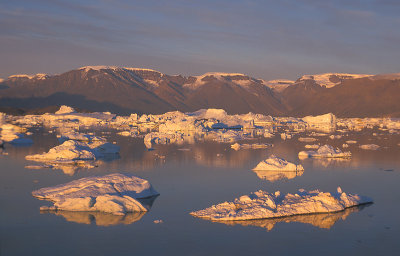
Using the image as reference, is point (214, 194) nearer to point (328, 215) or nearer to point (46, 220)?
point (328, 215)

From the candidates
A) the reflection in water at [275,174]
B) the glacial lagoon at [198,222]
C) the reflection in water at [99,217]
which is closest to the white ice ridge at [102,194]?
the reflection in water at [99,217]

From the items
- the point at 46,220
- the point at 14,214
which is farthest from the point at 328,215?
the point at 14,214

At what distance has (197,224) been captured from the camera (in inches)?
489

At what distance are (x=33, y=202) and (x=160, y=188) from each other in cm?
454

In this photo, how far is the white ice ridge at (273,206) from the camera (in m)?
Result: 12.9

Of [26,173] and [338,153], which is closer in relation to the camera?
[26,173]

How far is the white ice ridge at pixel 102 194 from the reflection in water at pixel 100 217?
0.21m

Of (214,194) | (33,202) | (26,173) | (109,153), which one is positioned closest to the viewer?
(33,202)

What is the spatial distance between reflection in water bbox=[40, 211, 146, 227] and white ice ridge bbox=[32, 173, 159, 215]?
0.21 metres

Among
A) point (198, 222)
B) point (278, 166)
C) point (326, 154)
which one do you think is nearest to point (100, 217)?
point (198, 222)

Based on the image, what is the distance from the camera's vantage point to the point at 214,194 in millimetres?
16188

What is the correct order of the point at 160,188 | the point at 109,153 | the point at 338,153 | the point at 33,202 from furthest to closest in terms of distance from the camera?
the point at 109,153 < the point at 338,153 < the point at 160,188 < the point at 33,202

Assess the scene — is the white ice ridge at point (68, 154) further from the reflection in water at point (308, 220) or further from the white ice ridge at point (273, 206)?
the reflection in water at point (308, 220)

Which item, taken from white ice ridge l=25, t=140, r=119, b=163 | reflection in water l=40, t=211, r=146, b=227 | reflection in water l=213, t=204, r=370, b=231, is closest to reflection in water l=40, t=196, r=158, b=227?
reflection in water l=40, t=211, r=146, b=227
